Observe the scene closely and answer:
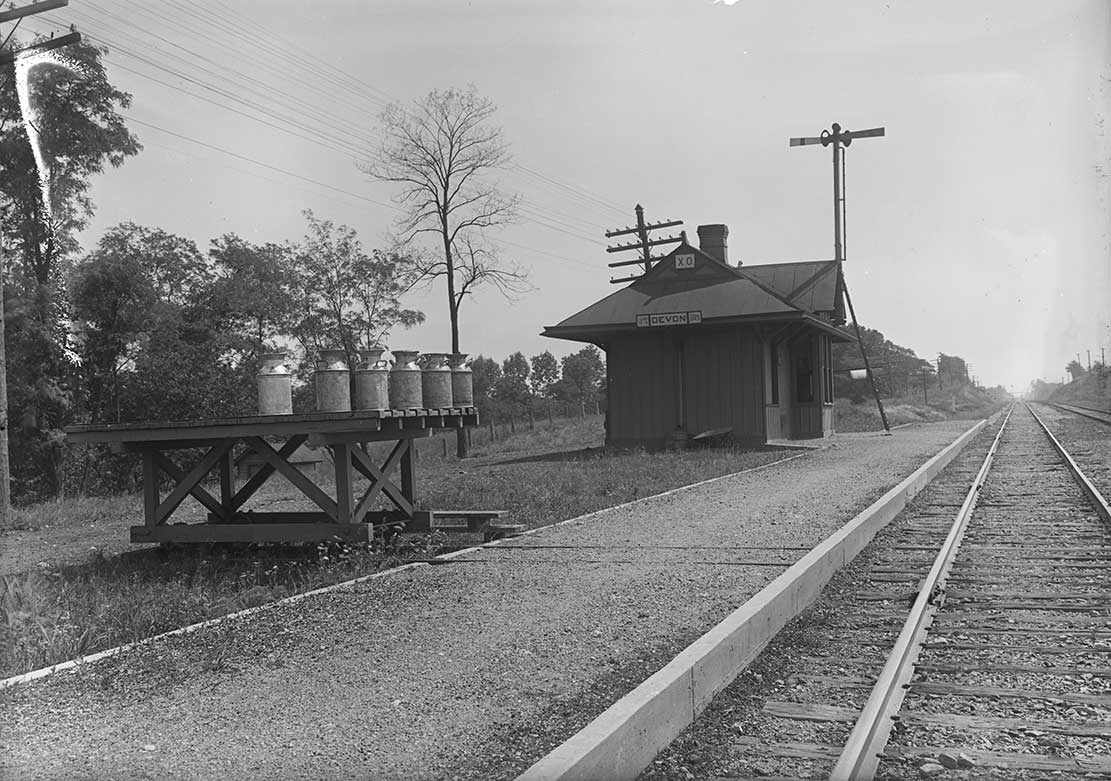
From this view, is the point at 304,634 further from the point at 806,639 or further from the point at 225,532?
the point at 225,532

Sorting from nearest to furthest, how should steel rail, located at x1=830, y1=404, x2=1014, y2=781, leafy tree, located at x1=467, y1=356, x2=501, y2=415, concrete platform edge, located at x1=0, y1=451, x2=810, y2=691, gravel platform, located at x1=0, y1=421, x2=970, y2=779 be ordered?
gravel platform, located at x1=0, y1=421, x2=970, y2=779
steel rail, located at x1=830, y1=404, x2=1014, y2=781
concrete platform edge, located at x1=0, y1=451, x2=810, y2=691
leafy tree, located at x1=467, y1=356, x2=501, y2=415

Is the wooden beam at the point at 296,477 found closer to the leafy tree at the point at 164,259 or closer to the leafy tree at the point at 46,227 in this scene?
the leafy tree at the point at 46,227

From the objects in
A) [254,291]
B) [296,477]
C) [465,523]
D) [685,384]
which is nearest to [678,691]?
[296,477]

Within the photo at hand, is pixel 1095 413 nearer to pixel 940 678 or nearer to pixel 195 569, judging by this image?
pixel 195 569

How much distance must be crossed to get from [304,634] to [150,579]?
129 inches

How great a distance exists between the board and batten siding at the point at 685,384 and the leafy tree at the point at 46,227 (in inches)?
527

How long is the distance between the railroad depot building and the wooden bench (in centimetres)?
1418

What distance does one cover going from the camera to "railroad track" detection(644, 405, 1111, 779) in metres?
3.96

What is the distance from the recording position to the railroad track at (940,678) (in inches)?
156

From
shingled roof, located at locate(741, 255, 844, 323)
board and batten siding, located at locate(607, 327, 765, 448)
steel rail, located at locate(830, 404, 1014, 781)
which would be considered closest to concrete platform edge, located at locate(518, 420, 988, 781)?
steel rail, located at locate(830, 404, 1014, 781)

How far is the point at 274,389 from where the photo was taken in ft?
27.5

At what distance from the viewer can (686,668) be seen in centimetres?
449

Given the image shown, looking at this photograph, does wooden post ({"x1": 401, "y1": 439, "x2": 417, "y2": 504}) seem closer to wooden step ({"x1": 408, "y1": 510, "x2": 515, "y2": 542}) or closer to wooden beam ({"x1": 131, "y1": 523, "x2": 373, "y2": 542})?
wooden step ({"x1": 408, "y1": 510, "x2": 515, "y2": 542})

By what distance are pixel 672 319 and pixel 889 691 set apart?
1903 cm
